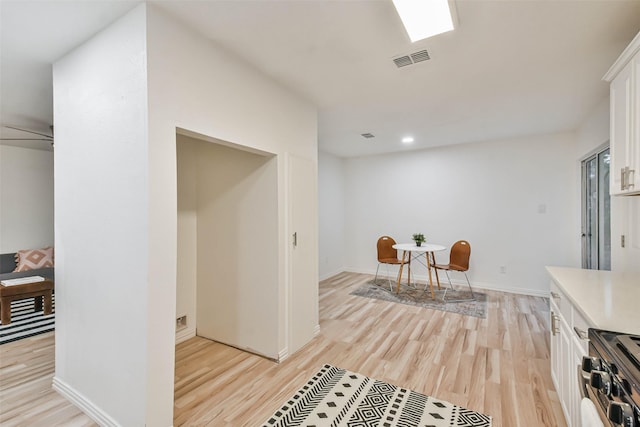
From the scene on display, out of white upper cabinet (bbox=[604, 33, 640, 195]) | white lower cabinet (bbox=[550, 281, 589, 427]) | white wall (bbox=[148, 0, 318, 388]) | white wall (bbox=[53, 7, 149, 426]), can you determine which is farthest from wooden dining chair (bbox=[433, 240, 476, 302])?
white wall (bbox=[53, 7, 149, 426])

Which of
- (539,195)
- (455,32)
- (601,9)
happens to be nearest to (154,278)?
(455,32)

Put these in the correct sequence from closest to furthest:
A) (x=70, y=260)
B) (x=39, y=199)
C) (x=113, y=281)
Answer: (x=113, y=281) < (x=70, y=260) < (x=39, y=199)

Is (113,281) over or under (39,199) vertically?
under

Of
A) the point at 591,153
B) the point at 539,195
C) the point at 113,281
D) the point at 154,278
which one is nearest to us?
the point at 154,278

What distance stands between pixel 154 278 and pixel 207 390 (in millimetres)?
1112

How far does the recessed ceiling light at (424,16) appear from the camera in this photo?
1506 mm

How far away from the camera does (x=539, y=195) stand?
14.9 ft

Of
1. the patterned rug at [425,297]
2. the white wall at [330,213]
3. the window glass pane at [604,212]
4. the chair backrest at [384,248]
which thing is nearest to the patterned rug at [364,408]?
the patterned rug at [425,297]

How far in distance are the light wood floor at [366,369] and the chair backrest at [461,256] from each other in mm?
854

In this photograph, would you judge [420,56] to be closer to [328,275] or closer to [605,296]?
[605,296]

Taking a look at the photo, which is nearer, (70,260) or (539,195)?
(70,260)

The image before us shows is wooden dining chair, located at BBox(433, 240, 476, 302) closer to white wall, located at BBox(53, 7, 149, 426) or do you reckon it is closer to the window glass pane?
the window glass pane

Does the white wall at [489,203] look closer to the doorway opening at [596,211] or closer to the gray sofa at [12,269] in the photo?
the doorway opening at [596,211]

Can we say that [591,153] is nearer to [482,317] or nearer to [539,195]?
[539,195]
